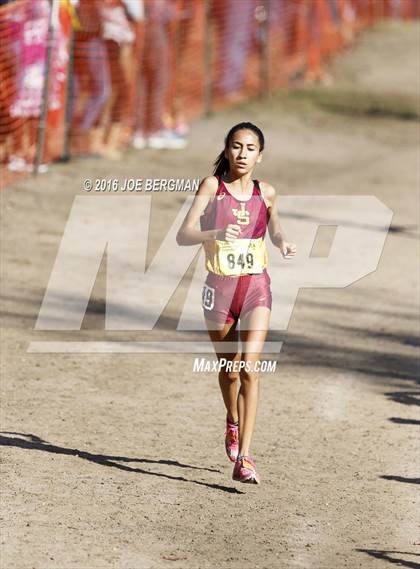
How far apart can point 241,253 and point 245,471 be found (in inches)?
48.1

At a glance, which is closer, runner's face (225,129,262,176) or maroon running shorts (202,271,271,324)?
runner's face (225,129,262,176)

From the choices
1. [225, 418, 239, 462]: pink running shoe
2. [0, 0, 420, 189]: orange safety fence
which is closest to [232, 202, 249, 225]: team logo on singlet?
[225, 418, 239, 462]: pink running shoe

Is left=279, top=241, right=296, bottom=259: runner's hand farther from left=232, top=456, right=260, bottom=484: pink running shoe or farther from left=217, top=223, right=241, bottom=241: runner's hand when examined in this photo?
left=232, top=456, right=260, bottom=484: pink running shoe

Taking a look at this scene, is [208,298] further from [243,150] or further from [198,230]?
[243,150]

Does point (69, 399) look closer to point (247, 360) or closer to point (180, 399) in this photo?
point (180, 399)

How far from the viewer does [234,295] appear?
776cm

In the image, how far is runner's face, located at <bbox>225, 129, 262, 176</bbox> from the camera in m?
7.58

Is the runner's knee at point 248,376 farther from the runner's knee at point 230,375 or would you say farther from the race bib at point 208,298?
the race bib at point 208,298

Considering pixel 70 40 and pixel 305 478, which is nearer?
pixel 305 478

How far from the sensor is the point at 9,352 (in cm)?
1032

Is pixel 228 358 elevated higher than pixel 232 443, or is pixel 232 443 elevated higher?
pixel 228 358

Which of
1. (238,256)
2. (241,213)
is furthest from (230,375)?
(241,213)

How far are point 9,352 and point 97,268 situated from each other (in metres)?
2.63

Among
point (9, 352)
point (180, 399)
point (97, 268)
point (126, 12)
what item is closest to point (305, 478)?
point (180, 399)
